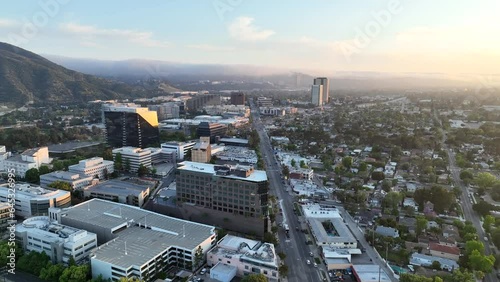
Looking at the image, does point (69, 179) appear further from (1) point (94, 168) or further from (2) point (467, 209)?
(2) point (467, 209)

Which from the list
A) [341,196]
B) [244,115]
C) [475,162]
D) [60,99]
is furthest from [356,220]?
[60,99]

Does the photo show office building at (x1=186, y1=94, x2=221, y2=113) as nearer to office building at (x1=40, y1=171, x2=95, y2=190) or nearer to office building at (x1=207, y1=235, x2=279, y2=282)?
office building at (x1=40, y1=171, x2=95, y2=190)

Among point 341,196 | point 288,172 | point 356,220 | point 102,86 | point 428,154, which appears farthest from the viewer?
point 102,86

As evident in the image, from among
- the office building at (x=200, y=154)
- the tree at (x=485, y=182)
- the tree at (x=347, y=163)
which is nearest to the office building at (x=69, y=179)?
the office building at (x=200, y=154)

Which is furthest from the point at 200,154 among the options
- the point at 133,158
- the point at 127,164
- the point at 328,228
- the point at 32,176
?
the point at 328,228

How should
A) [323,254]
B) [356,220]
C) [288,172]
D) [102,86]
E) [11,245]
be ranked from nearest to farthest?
[11,245] < [323,254] < [356,220] < [288,172] < [102,86]

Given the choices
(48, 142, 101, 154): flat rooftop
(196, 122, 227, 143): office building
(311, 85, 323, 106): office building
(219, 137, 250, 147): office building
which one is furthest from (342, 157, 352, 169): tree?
(311, 85, 323, 106): office building

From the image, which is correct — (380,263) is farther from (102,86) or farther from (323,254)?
(102,86)
